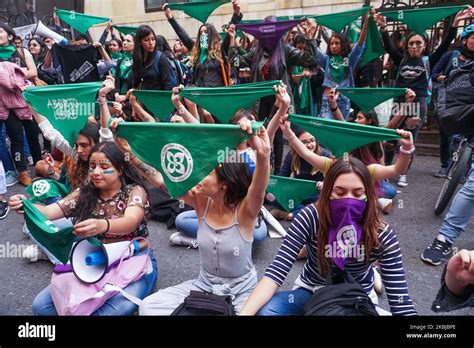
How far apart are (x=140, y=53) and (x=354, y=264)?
3.49 m

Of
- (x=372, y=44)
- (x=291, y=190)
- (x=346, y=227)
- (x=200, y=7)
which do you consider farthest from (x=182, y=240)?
(x=200, y=7)

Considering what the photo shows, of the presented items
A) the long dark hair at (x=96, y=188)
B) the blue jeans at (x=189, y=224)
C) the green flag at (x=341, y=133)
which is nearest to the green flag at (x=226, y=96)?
the green flag at (x=341, y=133)

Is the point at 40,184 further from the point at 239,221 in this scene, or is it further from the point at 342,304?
the point at 342,304

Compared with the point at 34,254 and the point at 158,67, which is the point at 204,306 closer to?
the point at 34,254

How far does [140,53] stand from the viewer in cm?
438

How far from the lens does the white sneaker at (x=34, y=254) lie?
347cm

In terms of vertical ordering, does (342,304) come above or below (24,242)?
above

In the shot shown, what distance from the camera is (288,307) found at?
6.63 feet

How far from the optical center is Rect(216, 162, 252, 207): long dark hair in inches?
85.2

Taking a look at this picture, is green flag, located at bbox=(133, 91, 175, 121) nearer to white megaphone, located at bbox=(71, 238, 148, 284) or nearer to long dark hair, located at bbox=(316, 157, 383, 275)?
white megaphone, located at bbox=(71, 238, 148, 284)

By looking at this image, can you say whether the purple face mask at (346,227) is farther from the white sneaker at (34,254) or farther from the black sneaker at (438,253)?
the white sneaker at (34,254)

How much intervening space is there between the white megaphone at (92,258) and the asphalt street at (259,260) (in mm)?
792

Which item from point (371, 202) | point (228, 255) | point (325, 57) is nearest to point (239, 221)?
point (228, 255)

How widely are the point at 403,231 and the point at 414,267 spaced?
0.70 meters
